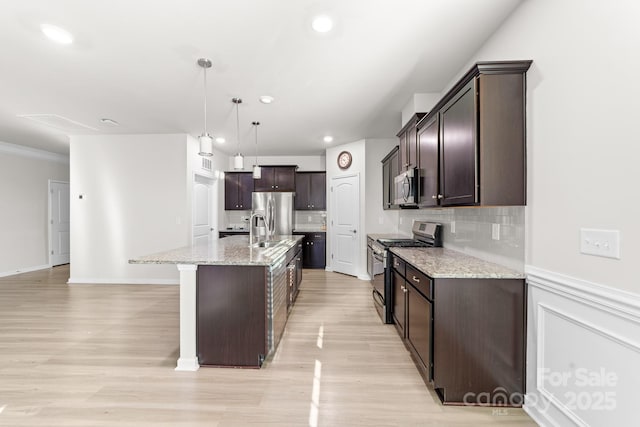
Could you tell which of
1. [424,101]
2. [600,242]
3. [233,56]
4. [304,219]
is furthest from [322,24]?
[304,219]

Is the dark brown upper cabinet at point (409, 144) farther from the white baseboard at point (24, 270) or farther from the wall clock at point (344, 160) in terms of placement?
the white baseboard at point (24, 270)

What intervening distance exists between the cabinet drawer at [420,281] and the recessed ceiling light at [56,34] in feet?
10.7

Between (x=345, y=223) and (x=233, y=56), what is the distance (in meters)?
3.83

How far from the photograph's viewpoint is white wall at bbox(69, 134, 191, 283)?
4.94 metres

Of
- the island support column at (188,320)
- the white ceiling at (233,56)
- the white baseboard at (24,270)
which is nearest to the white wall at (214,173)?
the white ceiling at (233,56)

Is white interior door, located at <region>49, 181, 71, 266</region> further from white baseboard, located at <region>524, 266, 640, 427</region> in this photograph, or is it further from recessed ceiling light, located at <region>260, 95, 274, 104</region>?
white baseboard, located at <region>524, 266, 640, 427</region>

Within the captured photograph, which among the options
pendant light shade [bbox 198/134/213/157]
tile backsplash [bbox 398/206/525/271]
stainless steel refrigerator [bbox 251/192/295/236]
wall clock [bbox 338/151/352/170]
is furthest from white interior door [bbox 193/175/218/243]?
tile backsplash [bbox 398/206/525/271]

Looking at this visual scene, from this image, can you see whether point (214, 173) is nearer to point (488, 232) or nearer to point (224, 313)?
point (224, 313)

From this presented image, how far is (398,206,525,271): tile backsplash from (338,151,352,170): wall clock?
280 cm

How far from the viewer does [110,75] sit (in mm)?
2824

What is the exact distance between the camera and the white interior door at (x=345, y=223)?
5498 mm

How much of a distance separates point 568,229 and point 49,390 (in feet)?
11.6

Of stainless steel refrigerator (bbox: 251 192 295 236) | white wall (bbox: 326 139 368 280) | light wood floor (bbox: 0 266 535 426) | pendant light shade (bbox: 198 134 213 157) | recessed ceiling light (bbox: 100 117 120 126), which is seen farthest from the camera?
stainless steel refrigerator (bbox: 251 192 295 236)

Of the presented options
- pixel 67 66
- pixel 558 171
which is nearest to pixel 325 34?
pixel 558 171
